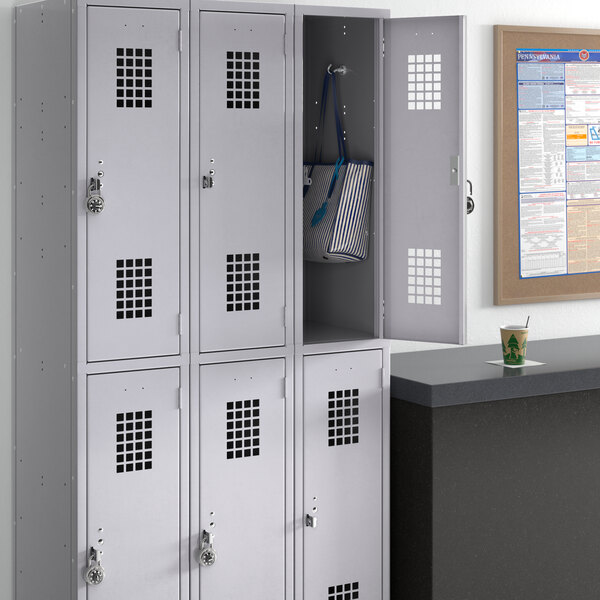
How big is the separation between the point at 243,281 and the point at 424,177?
0.65m

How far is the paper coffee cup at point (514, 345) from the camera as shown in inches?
128

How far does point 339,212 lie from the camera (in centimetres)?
309

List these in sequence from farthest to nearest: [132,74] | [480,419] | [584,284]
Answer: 1. [584,284]
2. [480,419]
3. [132,74]

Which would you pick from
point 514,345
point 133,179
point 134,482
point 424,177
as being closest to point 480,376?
point 514,345

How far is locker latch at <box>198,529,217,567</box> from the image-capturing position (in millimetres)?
2854

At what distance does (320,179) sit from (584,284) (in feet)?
4.73

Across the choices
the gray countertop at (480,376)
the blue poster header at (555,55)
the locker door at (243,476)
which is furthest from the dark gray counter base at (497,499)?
the blue poster header at (555,55)

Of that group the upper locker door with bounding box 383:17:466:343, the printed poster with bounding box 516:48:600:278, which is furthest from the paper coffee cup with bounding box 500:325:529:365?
the printed poster with bounding box 516:48:600:278

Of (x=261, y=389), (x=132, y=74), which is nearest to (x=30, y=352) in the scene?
(x=261, y=389)

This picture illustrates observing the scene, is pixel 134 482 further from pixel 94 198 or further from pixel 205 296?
pixel 94 198

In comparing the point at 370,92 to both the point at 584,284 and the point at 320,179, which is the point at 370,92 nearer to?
the point at 320,179

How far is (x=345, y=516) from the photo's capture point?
3084 millimetres

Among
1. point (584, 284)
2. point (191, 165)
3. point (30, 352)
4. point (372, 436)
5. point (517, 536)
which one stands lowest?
point (517, 536)

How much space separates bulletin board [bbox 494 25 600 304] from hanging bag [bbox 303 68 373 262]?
35.2 inches
